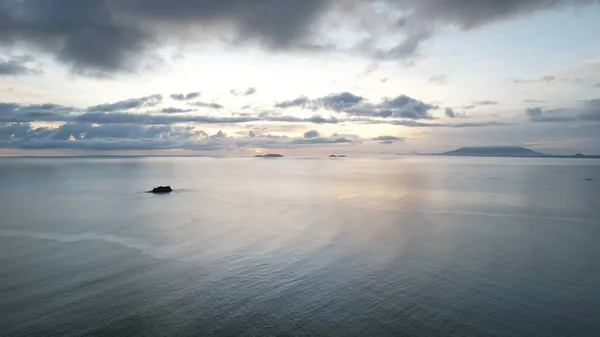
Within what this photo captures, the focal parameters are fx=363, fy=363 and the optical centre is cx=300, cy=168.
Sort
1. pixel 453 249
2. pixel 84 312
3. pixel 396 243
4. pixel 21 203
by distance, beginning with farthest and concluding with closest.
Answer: pixel 21 203 < pixel 396 243 < pixel 453 249 < pixel 84 312

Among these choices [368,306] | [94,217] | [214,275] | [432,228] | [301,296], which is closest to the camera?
[368,306]

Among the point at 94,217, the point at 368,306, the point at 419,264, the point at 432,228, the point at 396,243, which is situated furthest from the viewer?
the point at 94,217

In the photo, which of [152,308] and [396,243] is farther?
[396,243]

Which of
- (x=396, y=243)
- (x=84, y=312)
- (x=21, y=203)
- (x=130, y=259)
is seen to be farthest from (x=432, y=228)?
(x=21, y=203)

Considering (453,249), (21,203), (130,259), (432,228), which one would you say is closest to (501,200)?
(432,228)

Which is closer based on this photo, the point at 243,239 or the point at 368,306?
the point at 368,306

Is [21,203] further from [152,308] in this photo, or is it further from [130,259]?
[152,308]

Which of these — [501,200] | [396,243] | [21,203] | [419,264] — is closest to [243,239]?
[396,243]

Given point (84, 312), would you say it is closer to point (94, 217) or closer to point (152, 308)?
point (152, 308)

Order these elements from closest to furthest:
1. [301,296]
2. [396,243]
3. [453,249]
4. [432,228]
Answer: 1. [301,296]
2. [453,249]
3. [396,243]
4. [432,228]
